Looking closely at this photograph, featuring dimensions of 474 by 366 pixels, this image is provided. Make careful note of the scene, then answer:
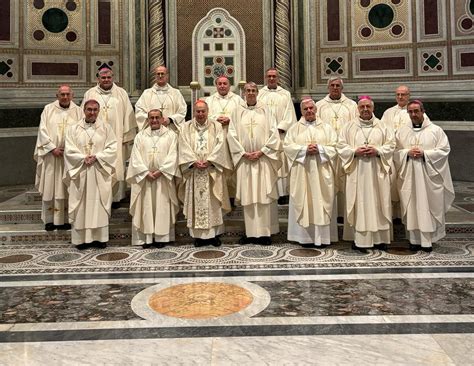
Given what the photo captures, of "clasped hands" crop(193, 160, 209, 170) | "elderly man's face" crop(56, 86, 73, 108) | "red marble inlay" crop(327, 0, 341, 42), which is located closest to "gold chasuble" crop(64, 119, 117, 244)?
"elderly man's face" crop(56, 86, 73, 108)

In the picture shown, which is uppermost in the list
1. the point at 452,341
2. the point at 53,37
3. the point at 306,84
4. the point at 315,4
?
the point at 315,4

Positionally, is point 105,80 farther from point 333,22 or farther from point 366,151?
point 333,22

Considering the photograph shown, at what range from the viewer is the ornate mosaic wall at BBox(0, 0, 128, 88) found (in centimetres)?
1055

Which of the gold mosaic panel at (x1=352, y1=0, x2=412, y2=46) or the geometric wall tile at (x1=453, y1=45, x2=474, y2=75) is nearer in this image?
the geometric wall tile at (x1=453, y1=45, x2=474, y2=75)

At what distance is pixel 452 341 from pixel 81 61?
9443 mm

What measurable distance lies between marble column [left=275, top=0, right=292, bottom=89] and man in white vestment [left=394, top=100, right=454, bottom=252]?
4.82 m

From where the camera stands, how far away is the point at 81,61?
11.0 meters

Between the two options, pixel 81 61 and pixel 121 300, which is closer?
pixel 121 300

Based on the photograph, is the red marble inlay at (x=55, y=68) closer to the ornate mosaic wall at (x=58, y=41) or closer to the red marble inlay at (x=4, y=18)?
the ornate mosaic wall at (x=58, y=41)

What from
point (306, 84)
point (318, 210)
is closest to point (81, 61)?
point (306, 84)

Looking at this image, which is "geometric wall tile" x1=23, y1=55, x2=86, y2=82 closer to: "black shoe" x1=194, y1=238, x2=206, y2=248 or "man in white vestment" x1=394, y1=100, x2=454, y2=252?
"black shoe" x1=194, y1=238, x2=206, y2=248

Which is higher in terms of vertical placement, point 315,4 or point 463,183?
point 315,4

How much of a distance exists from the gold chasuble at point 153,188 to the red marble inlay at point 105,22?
519 centimetres

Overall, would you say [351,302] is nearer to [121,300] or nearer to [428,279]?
[428,279]
